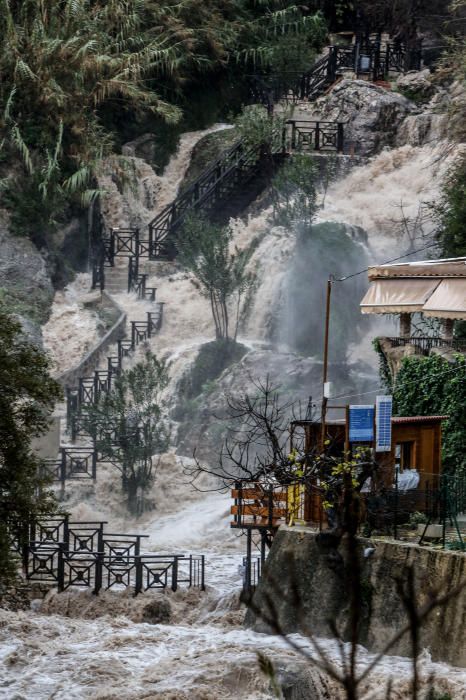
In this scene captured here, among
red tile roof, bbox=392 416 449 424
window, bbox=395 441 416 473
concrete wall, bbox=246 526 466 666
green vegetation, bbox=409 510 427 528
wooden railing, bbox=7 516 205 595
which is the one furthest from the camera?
wooden railing, bbox=7 516 205 595

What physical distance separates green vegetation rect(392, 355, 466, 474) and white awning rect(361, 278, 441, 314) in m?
1.25

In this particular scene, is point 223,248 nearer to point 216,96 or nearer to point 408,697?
point 216,96

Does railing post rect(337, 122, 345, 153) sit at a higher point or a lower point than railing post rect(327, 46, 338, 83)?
lower

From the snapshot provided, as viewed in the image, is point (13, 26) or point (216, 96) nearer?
point (13, 26)

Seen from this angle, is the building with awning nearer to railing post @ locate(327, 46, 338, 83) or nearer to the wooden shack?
the wooden shack

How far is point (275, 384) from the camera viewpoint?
42.9 m

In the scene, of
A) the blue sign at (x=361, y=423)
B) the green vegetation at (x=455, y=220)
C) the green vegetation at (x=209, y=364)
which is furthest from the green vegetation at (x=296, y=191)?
the blue sign at (x=361, y=423)

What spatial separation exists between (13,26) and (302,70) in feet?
36.5

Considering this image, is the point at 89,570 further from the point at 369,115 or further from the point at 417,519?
the point at 369,115

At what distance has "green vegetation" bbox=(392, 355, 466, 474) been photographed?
94.4 ft

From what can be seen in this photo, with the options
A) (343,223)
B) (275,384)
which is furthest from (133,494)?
(343,223)

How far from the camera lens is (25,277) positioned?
4875cm

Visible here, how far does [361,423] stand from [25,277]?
24.2 m

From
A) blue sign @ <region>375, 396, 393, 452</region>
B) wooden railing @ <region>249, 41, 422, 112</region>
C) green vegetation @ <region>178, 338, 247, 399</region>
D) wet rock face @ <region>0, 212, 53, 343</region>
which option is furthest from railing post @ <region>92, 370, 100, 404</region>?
blue sign @ <region>375, 396, 393, 452</region>
